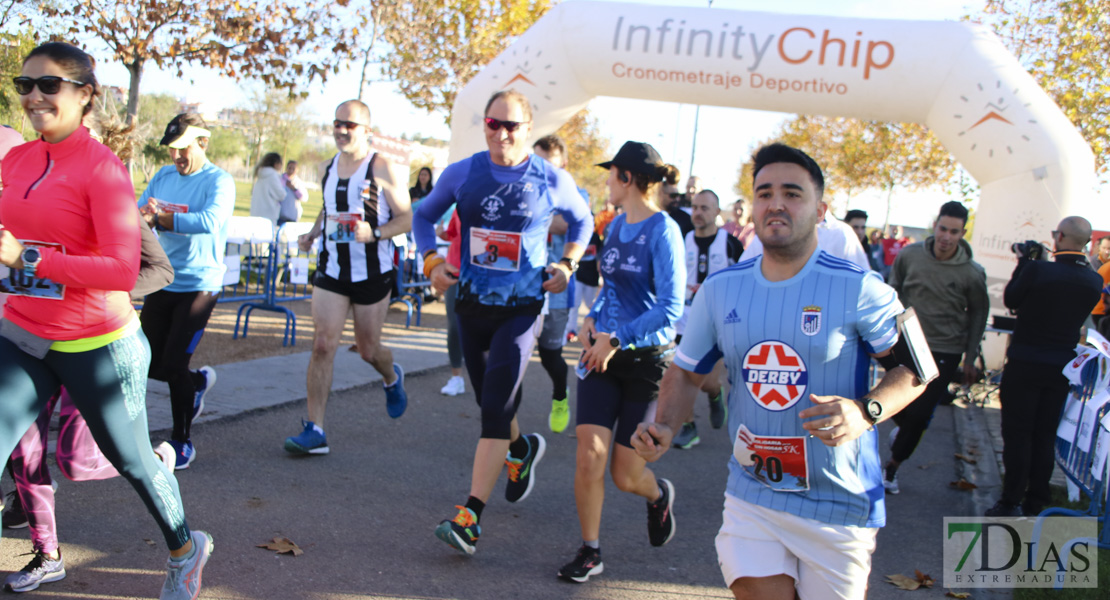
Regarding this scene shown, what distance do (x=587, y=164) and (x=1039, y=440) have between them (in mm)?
40061

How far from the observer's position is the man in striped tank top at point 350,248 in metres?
5.27

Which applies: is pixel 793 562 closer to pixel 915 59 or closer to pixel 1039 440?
pixel 1039 440

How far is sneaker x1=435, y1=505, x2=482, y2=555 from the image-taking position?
383cm

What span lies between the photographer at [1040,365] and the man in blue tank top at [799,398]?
3.45 meters

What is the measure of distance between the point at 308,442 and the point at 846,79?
7.74 meters

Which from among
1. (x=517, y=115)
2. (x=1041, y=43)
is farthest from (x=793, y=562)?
(x=1041, y=43)

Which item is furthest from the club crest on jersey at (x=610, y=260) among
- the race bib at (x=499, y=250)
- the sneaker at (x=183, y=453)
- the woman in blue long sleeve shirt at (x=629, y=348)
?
the sneaker at (x=183, y=453)

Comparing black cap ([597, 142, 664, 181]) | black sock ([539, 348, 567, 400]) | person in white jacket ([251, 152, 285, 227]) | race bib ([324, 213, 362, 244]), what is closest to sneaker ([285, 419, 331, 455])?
race bib ([324, 213, 362, 244])

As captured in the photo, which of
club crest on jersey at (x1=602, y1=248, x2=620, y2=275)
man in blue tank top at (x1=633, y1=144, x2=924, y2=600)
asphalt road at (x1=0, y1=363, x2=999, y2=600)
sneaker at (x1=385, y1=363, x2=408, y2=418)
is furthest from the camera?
sneaker at (x1=385, y1=363, x2=408, y2=418)

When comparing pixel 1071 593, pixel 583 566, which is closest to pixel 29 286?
pixel 583 566

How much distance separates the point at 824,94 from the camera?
10414 mm

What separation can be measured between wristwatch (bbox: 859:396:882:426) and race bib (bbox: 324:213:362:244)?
3.64 meters

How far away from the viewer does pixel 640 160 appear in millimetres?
4047
